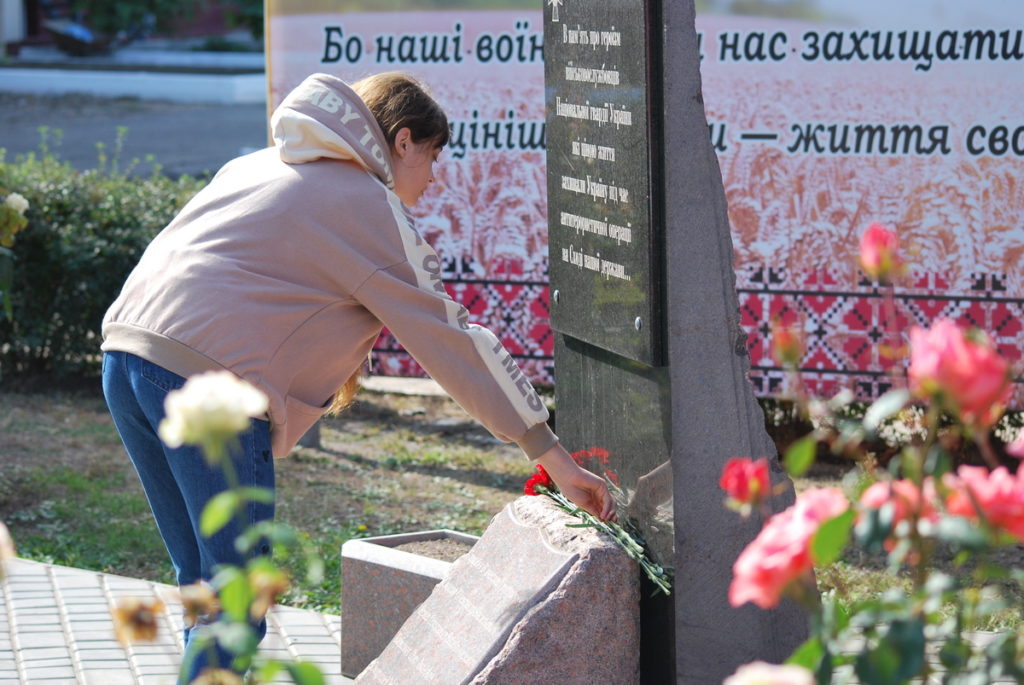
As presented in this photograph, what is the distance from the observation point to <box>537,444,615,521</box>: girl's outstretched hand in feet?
9.65

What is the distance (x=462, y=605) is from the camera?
3.27 meters

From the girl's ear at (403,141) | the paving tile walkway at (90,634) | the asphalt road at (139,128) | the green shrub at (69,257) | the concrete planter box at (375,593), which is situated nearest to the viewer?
the girl's ear at (403,141)

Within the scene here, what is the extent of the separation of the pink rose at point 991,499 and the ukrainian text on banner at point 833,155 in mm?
4163

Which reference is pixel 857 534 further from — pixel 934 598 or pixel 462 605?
pixel 462 605

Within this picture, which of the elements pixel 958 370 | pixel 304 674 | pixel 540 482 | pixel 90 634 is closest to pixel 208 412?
pixel 304 674

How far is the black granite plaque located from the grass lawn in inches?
67.1

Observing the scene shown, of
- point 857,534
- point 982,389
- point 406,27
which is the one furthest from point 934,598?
point 406,27

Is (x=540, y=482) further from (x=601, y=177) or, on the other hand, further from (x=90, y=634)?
(x=90, y=634)

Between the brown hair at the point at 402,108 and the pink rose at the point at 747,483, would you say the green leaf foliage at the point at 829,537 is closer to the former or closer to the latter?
the pink rose at the point at 747,483

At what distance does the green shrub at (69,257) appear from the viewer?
7488mm

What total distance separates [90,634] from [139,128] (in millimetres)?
16187

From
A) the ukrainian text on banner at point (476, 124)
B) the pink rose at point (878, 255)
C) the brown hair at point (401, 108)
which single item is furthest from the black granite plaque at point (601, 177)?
the ukrainian text on banner at point (476, 124)

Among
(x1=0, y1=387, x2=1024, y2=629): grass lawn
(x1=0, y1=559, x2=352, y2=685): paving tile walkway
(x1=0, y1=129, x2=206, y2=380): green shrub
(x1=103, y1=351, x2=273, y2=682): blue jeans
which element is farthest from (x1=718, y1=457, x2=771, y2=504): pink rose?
(x1=0, y1=129, x2=206, y2=380): green shrub

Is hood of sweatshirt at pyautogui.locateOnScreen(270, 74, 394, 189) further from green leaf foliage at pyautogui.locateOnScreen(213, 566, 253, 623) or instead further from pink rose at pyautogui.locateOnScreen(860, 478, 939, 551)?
pink rose at pyautogui.locateOnScreen(860, 478, 939, 551)
